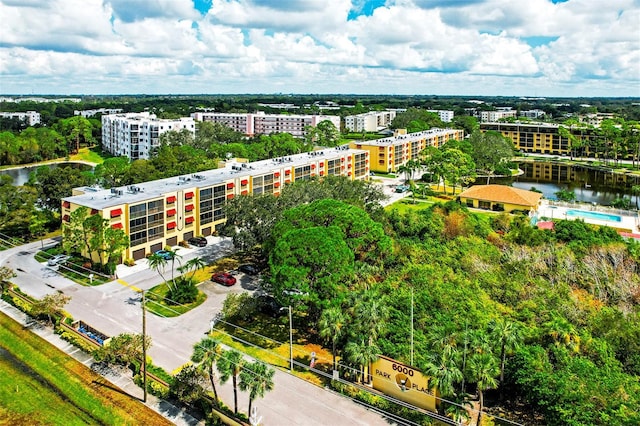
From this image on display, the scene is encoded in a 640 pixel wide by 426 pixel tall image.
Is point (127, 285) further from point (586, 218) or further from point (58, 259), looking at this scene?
point (586, 218)

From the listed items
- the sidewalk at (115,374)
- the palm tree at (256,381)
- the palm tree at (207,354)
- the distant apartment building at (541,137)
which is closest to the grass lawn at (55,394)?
the sidewalk at (115,374)

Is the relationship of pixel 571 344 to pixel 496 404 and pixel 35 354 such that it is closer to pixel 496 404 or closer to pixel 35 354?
pixel 496 404

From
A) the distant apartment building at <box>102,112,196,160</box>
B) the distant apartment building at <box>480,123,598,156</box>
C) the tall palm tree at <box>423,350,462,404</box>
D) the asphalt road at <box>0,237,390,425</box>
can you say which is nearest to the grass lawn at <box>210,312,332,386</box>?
the asphalt road at <box>0,237,390,425</box>

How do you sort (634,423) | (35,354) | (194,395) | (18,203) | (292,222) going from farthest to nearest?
(18,203) → (292,222) → (35,354) → (194,395) → (634,423)

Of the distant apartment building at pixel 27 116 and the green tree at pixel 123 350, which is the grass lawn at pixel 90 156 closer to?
the distant apartment building at pixel 27 116

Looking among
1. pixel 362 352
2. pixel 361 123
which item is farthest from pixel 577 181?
pixel 362 352

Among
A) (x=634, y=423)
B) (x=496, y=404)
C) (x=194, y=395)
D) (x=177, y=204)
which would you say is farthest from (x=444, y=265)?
(x=177, y=204)
